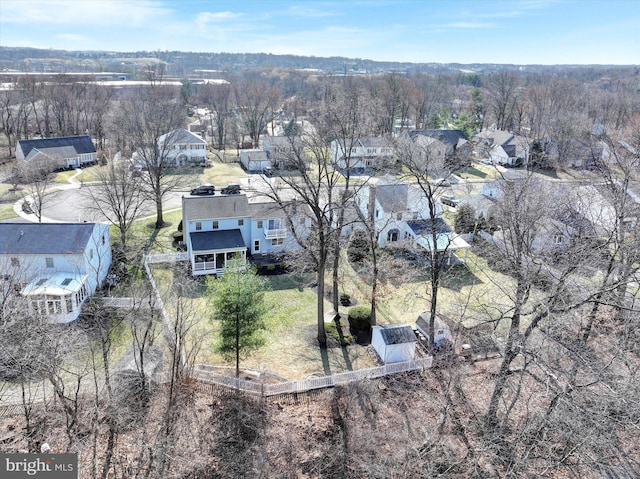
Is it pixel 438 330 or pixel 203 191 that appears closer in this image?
pixel 438 330

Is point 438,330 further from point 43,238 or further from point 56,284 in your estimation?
point 43,238

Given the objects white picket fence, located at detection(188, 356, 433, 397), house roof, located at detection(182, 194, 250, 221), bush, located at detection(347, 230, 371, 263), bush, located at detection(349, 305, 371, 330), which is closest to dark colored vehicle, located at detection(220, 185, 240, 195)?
house roof, located at detection(182, 194, 250, 221)

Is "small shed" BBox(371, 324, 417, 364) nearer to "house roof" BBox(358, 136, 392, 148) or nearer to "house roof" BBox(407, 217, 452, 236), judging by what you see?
"house roof" BBox(407, 217, 452, 236)

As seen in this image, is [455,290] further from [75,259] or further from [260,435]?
[75,259]

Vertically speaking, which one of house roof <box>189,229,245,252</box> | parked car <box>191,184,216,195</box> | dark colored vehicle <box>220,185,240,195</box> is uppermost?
dark colored vehicle <box>220,185,240,195</box>

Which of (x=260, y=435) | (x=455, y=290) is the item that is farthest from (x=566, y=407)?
(x=455, y=290)

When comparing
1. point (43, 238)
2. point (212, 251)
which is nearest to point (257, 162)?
point (212, 251)
